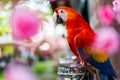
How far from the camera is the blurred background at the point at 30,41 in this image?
2.60 ft

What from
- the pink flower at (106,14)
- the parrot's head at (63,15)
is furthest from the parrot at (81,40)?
the pink flower at (106,14)

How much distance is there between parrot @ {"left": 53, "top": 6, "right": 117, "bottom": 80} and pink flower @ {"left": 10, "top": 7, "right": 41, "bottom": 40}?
79mm

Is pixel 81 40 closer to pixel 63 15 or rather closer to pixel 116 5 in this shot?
pixel 63 15

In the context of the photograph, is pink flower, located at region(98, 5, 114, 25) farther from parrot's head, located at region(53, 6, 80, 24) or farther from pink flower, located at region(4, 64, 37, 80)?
pink flower, located at region(4, 64, 37, 80)

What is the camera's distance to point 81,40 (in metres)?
0.86

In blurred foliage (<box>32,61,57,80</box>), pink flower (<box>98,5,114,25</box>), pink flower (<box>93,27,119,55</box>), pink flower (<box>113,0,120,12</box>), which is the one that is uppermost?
pink flower (<box>113,0,120,12</box>)

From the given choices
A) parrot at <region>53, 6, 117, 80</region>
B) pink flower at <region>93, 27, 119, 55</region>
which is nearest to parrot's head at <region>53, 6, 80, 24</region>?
parrot at <region>53, 6, 117, 80</region>

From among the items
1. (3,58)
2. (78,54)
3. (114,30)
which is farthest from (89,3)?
(3,58)

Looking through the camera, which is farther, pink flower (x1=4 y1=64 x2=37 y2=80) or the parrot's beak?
the parrot's beak

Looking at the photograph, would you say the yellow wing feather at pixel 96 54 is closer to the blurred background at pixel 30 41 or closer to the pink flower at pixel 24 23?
the blurred background at pixel 30 41

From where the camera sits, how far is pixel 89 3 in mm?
1089

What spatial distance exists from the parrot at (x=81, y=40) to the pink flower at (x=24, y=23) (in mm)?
79

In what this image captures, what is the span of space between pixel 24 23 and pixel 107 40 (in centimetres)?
28

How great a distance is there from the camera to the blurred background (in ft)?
2.60
